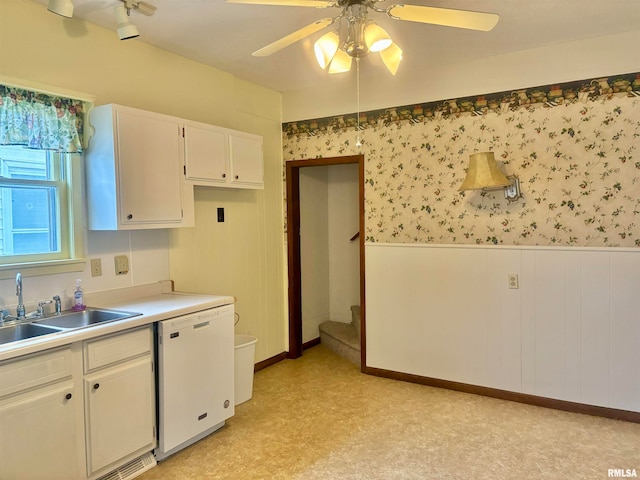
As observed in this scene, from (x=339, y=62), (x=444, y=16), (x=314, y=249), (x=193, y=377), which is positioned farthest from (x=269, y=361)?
(x=444, y=16)

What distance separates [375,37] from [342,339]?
3151mm

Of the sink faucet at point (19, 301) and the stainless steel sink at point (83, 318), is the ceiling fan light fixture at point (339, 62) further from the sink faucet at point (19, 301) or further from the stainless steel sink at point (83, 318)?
the sink faucet at point (19, 301)

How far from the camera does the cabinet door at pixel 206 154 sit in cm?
305

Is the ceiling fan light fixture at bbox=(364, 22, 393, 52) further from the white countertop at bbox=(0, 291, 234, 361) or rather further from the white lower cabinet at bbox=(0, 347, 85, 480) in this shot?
the white lower cabinet at bbox=(0, 347, 85, 480)

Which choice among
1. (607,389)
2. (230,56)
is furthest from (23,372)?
(607,389)

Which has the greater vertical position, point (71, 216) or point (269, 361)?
point (71, 216)

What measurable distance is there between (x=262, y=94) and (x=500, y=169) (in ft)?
7.20

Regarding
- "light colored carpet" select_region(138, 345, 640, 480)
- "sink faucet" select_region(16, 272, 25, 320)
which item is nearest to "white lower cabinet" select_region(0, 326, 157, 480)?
"light colored carpet" select_region(138, 345, 640, 480)

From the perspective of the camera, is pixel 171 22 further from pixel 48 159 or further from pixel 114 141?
pixel 48 159

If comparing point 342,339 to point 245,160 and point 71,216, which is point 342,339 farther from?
point 71,216

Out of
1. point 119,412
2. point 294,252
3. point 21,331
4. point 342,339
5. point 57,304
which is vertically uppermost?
point 294,252

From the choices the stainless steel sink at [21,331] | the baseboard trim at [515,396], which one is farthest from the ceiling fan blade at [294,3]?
the baseboard trim at [515,396]

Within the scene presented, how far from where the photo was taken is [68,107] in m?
2.59

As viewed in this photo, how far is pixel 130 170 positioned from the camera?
104 inches
